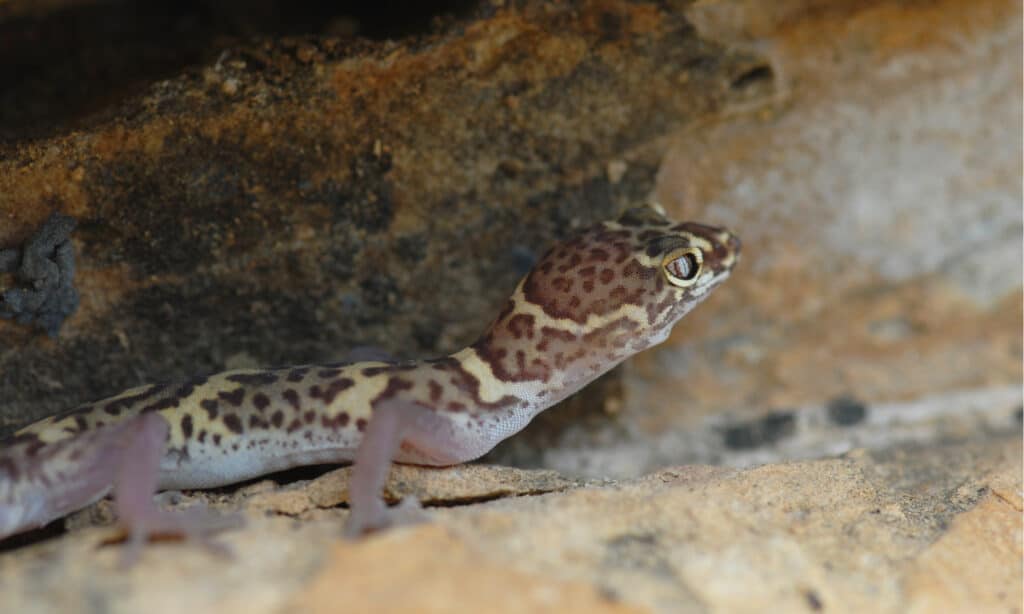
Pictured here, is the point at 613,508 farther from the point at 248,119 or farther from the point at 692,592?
the point at 248,119

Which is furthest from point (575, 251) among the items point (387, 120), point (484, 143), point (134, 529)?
point (134, 529)

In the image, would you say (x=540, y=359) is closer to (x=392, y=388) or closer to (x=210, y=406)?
(x=392, y=388)

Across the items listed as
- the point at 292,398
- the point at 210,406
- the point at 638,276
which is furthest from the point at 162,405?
the point at 638,276

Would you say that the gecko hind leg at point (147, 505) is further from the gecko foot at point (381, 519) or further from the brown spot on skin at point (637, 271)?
the brown spot on skin at point (637, 271)

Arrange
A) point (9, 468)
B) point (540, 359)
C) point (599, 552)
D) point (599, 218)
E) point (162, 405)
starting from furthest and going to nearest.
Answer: point (599, 218), point (540, 359), point (162, 405), point (9, 468), point (599, 552)

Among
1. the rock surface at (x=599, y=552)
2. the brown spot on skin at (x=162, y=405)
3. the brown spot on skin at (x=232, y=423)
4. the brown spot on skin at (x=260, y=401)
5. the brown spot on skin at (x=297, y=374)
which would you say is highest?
the brown spot on skin at (x=162, y=405)

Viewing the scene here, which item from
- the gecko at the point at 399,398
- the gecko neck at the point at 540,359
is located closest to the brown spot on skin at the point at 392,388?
the gecko at the point at 399,398
